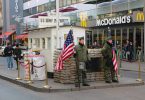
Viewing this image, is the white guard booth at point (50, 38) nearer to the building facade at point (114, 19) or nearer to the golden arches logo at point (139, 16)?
the golden arches logo at point (139, 16)

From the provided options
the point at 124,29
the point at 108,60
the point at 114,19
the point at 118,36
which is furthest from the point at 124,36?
the point at 108,60

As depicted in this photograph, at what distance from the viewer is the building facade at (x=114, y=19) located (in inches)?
1325

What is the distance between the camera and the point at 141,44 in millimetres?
33562

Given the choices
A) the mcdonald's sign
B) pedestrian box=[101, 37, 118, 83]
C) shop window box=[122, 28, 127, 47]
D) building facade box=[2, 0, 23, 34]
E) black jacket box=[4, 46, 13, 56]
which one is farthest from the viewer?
building facade box=[2, 0, 23, 34]

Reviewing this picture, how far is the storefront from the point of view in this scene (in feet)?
109

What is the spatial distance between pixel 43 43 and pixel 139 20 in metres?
15.4

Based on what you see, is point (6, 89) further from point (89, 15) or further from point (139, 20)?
point (89, 15)

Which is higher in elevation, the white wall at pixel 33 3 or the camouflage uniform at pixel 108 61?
the white wall at pixel 33 3

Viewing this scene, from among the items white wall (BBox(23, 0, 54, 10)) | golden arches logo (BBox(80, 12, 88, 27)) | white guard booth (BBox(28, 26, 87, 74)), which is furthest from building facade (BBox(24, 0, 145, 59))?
white wall (BBox(23, 0, 54, 10))

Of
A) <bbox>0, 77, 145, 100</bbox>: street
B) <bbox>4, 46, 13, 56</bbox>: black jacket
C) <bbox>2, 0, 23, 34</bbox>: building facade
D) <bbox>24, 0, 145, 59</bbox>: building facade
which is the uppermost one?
<bbox>2, 0, 23, 34</bbox>: building facade

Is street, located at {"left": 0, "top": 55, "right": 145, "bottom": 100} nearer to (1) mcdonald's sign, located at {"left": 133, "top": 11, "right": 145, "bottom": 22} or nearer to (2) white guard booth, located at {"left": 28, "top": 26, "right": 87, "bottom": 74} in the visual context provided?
(2) white guard booth, located at {"left": 28, "top": 26, "right": 87, "bottom": 74}

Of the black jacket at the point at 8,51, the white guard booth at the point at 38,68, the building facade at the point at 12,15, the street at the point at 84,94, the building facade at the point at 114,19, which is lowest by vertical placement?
the street at the point at 84,94

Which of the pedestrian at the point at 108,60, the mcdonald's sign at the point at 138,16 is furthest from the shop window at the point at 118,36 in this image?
the pedestrian at the point at 108,60

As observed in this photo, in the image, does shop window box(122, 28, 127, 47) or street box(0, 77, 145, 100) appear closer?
street box(0, 77, 145, 100)
